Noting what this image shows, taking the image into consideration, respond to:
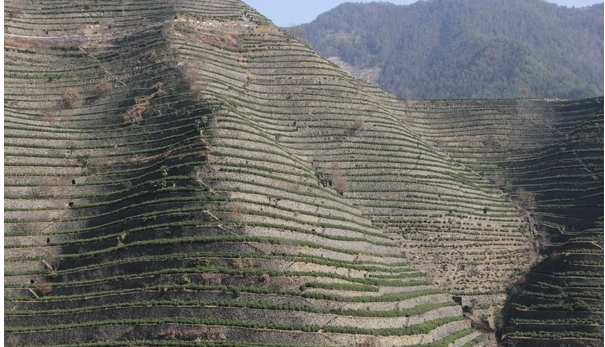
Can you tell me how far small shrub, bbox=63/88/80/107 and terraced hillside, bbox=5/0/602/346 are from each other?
11 centimetres

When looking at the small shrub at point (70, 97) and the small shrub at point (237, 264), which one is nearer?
the small shrub at point (237, 264)

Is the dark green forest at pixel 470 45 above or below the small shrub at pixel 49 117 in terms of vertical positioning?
above

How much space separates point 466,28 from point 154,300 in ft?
465

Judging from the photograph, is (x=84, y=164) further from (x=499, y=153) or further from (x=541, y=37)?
(x=541, y=37)

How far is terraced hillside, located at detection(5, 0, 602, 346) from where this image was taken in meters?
32.0

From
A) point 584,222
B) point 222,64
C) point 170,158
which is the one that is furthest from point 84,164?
point 584,222

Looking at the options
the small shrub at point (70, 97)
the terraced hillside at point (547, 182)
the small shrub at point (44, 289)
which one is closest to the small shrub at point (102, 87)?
the small shrub at point (70, 97)

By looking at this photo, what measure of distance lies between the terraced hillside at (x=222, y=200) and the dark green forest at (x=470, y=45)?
5712cm

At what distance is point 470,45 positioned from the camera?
142000mm

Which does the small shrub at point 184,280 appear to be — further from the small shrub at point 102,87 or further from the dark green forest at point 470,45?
the dark green forest at point 470,45

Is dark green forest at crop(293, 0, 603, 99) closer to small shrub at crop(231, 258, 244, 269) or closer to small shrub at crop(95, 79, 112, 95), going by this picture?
small shrub at crop(95, 79, 112, 95)

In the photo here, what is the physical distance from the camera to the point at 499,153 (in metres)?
57.8

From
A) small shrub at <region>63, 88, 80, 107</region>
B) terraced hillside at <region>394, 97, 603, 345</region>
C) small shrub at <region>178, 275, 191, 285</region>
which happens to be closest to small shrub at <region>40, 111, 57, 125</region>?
small shrub at <region>63, 88, 80, 107</region>

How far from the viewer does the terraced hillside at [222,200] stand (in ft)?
105
